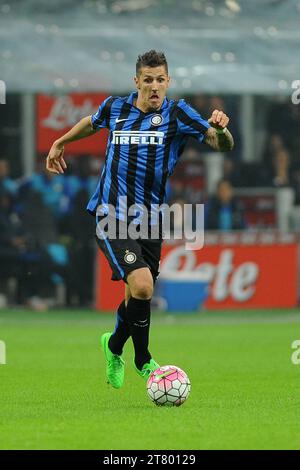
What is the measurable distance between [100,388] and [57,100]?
32.5ft

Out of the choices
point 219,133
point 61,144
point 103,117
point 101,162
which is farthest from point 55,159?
Answer: point 101,162

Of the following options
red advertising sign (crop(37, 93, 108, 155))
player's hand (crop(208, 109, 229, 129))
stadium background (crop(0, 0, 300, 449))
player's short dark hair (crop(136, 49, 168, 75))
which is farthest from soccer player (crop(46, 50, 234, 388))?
red advertising sign (crop(37, 93, 108, 155))

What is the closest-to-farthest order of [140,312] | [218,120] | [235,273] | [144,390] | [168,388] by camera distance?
[168,388] < [218,120] < [140,312] < [144,390] < [235,273]

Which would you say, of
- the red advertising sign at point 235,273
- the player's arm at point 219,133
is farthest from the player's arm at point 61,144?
the red advertising sign at point 235,273

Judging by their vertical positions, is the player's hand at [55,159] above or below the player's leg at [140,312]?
above

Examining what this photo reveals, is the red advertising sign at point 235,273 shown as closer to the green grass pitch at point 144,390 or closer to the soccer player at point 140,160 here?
the green grass pitch at point 144,390

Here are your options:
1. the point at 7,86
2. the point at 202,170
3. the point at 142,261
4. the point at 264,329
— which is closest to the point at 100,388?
the point at 142,261

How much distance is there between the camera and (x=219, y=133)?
8641 millimetres

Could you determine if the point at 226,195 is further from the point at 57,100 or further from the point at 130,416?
the point at 130,416

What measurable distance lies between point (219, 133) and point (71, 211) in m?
10.4

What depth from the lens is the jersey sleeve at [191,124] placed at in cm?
879

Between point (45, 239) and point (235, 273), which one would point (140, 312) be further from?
point (45, 239)

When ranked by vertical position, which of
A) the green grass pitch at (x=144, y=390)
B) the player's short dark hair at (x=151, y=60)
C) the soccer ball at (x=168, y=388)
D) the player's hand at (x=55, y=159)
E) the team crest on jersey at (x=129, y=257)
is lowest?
the green grass pitch at (x=144, y=390)

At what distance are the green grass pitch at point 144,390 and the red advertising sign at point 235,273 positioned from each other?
5.28 feet
